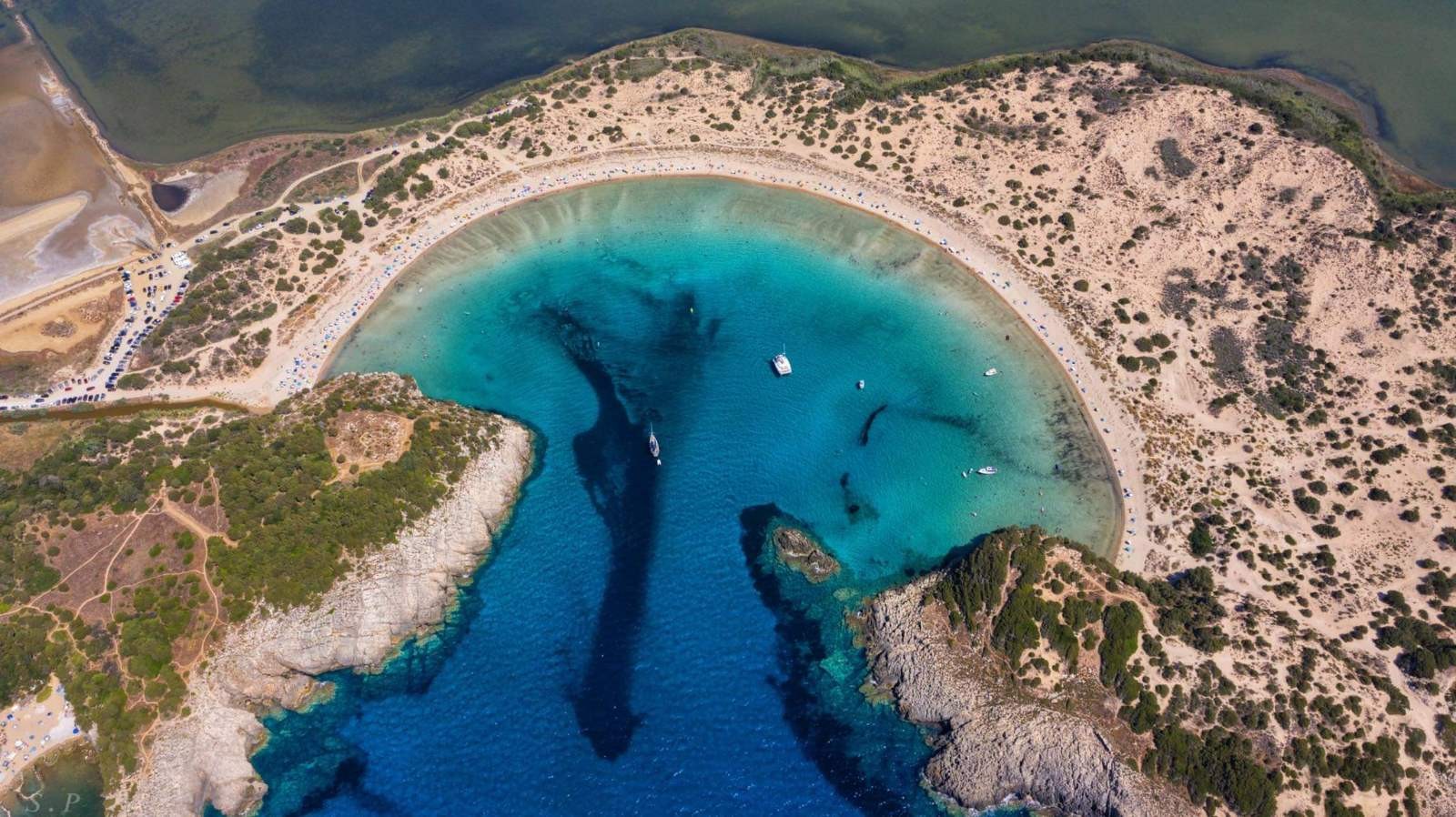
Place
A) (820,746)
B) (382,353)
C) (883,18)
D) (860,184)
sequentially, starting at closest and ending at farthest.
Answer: (820,746), (382,353), (860,184), (883,18)

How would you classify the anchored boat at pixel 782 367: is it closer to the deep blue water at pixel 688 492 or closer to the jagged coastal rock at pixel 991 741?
the deep blue water at pixel 688 492

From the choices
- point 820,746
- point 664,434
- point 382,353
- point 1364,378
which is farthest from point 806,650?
point 1364,378

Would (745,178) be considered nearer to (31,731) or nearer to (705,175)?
(705,175)

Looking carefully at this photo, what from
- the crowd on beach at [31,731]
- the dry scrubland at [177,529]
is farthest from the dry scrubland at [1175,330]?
the crowd on beach at [31,731]

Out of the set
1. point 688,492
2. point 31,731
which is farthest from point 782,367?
point 31,731

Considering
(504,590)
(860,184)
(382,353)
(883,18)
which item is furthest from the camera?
(883,18)

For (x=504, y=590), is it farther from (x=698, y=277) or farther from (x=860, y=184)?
(x=860, y=184)

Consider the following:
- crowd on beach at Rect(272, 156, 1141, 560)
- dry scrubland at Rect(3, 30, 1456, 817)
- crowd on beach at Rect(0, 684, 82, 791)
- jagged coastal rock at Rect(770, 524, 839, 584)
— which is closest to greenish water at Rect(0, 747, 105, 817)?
crowd on beach at Rect(0, 684, 82, 791)
